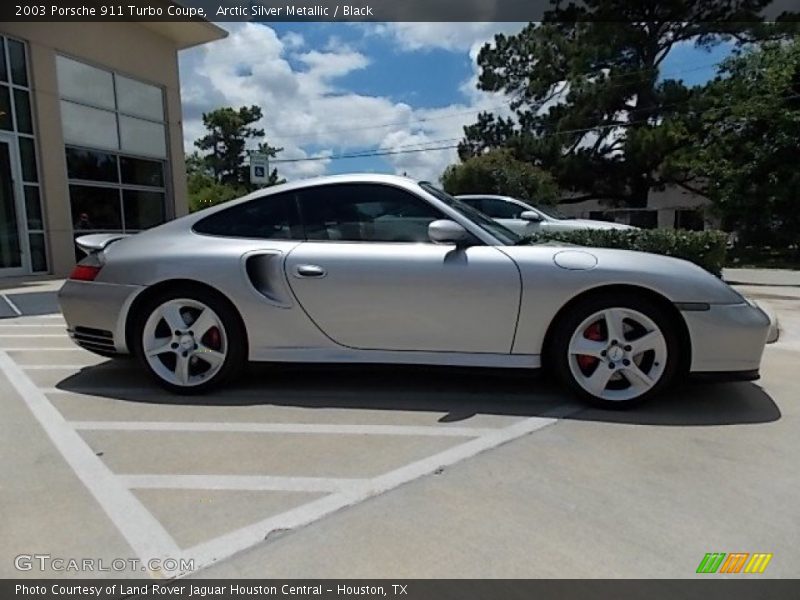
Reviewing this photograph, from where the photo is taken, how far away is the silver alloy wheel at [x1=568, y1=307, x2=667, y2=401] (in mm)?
3213

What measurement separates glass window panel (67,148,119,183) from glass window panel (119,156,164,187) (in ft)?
1.02

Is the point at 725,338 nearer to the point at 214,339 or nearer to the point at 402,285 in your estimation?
the point at 402,285

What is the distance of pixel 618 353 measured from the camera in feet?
10.6

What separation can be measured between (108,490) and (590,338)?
105 inches

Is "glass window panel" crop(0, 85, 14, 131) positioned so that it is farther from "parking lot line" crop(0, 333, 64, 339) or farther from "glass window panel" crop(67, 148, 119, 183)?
"parking lot line" crop(0, 333, 64, 339)

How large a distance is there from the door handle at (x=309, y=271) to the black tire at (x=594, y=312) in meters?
1.47

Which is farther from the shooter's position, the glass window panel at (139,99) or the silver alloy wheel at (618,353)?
the glass window panel at (139,99)

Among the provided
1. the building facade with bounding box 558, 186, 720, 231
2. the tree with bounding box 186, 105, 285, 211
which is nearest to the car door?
the building facade with bounding box 558, 186, 720, 231

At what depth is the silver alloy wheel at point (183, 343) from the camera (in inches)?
141

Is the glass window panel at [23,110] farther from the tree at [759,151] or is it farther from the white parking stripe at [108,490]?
the tree at [759,151]

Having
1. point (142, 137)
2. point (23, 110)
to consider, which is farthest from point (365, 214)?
point (142, 137)

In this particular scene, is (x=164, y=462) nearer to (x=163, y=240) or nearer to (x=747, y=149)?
(x=163, y=240)

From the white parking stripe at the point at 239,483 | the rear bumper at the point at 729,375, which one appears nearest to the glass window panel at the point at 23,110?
the white parking stripe at the point at 239,483

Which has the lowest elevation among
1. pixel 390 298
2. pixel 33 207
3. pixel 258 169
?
pixel 390 298
